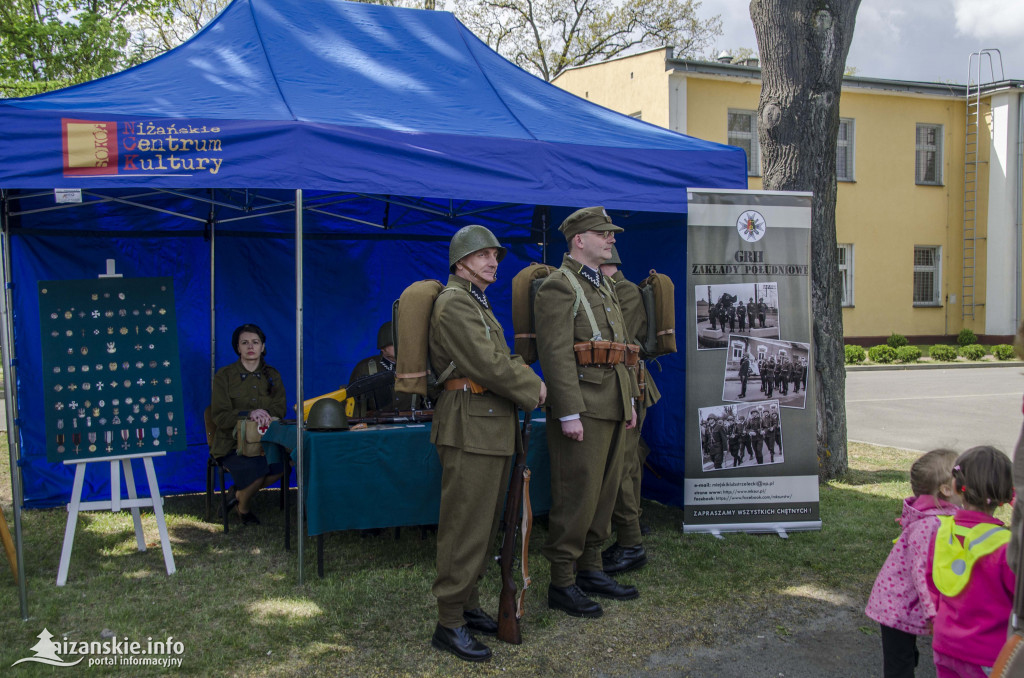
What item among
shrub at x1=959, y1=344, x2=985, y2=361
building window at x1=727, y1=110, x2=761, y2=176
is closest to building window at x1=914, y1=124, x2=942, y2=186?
shrub at x1=959, y1=344, x2=985, y2=361

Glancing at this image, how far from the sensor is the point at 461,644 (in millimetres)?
3484

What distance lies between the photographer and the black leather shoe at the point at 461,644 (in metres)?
3.45

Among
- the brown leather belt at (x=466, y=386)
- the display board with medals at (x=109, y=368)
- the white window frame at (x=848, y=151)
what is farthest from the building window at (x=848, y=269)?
the brown leather belt at (x=466, y=386)

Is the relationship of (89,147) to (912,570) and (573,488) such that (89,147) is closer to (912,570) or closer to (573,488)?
(573,488)

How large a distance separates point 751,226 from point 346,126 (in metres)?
2.58

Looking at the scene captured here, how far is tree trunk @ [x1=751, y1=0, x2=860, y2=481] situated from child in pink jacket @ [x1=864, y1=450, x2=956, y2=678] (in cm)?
403

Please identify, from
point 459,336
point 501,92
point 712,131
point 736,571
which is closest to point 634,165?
point 501,92

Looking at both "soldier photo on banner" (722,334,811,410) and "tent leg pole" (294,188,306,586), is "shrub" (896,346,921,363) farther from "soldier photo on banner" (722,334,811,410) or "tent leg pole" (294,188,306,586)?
"tent leg pole" (294,188,306,586)

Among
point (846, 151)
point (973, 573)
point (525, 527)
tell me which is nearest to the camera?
point (973, 573)

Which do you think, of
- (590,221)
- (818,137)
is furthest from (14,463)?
(818,137)

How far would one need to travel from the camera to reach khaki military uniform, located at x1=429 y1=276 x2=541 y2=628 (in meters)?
3.51

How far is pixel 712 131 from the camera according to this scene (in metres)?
19.0

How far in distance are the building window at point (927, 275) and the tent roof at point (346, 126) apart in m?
18.7

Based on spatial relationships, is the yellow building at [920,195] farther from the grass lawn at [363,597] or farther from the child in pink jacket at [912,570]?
the child in pink jacket at [912,570]
